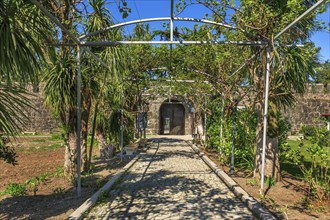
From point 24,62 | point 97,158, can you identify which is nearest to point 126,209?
point 24,62

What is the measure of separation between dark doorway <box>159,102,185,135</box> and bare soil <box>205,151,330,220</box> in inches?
778

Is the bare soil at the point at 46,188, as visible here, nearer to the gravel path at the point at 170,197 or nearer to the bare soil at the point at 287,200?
the gravel path at the point at 170,197

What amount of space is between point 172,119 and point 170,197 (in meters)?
21.6

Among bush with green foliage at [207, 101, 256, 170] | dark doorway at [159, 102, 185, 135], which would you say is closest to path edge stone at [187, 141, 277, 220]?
bush with green foliage at [207, 101, 256, 170]

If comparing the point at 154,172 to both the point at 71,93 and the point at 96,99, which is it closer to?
the point at 96,99

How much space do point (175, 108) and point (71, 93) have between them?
2075 cm

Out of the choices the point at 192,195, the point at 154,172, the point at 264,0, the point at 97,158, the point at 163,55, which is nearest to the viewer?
the point at 264,0

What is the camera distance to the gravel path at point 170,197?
192 inches

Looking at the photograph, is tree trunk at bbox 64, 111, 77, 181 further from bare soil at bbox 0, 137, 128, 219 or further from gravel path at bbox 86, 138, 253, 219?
gravel path at bbox 86, 138, 253, 219

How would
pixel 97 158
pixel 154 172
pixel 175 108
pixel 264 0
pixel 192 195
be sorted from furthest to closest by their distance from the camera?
pixel 175 108
pixel 97 158
pixel 154 172
pixel 192 195
pixel 264 0

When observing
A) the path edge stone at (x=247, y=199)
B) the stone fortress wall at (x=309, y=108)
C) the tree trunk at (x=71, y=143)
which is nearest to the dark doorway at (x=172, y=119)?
the stone fortress wall at (x=309, y=108)

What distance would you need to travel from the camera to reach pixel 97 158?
38.6 feet

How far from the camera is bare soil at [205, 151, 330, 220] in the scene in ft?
15.3

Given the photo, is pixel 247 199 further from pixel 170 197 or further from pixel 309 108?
pixel 309 108
